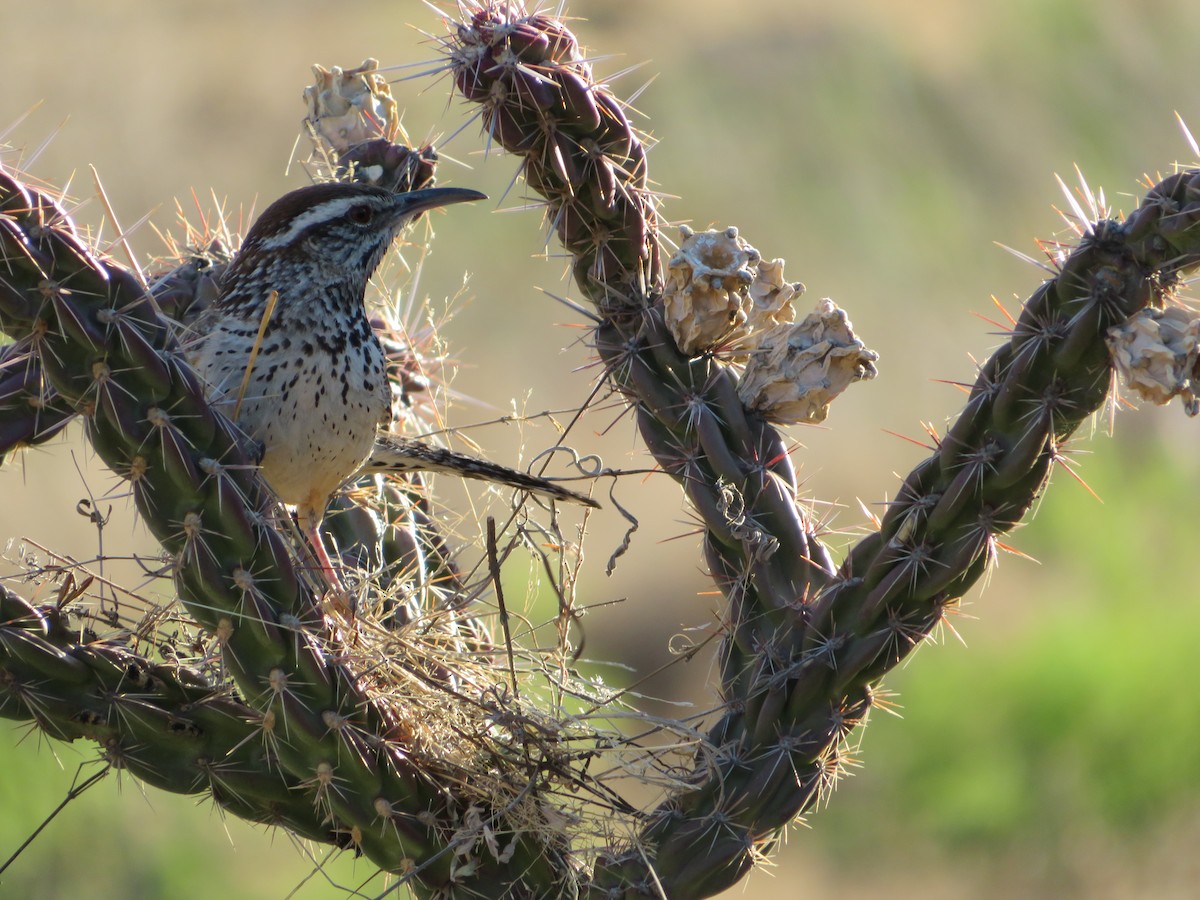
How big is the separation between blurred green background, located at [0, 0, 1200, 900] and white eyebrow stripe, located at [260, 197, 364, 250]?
254 cm

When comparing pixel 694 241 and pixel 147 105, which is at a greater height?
pixel 147 105

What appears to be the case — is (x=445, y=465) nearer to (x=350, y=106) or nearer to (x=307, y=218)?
(x=307, y=218)

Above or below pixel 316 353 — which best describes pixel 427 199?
above

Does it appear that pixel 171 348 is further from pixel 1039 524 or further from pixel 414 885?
pixel 1039 524

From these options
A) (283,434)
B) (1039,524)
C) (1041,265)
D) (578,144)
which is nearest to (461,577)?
(283,434)

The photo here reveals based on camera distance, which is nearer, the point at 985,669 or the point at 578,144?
the point at 578,144

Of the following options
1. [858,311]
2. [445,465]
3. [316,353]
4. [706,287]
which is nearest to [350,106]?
[316,353]

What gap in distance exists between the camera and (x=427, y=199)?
2.40m

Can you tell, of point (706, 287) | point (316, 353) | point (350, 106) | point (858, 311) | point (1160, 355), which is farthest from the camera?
point (858, 311)

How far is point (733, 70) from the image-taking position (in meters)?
13.7

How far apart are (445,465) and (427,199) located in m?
0.50

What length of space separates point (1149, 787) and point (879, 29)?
9.56 metres

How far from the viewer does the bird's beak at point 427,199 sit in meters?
2.39

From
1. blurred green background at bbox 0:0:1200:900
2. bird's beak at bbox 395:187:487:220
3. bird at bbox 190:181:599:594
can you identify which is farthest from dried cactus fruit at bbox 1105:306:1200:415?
blurred green background at bbox 0:0:1200:900
